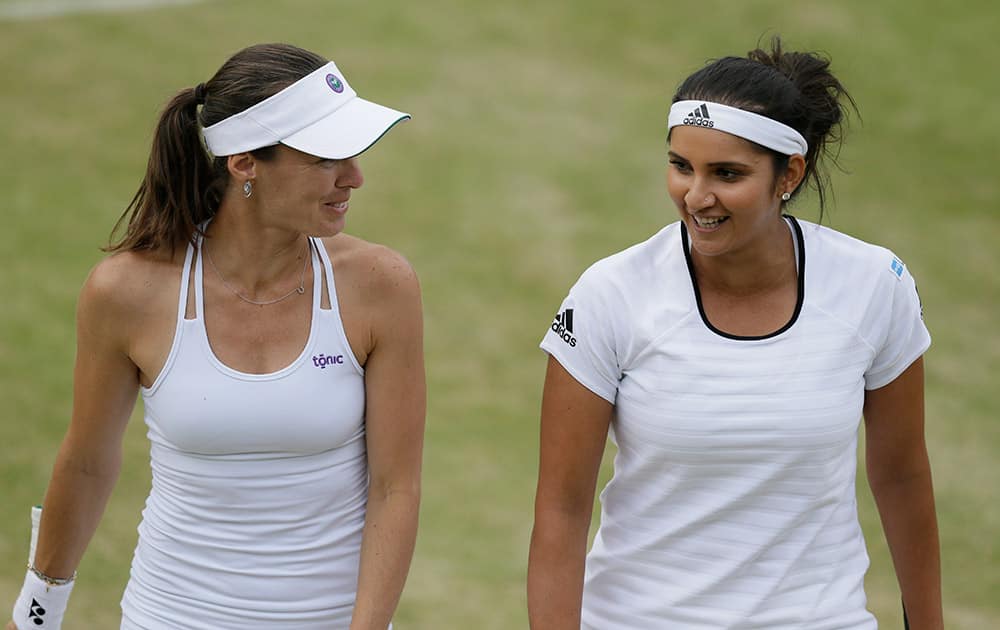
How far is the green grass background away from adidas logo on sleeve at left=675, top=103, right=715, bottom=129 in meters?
3.61

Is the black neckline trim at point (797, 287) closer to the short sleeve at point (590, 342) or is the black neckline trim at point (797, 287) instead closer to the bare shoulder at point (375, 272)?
the short sleeve at point (590, 342)

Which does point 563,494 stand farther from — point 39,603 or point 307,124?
point 39,603

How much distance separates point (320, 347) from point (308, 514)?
368mm

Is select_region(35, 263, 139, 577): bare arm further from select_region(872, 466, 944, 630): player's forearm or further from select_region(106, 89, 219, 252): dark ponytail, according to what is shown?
select_region(872, 466, 944, 630): player's forearm

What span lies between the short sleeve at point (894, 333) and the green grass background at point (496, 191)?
3.40 meters

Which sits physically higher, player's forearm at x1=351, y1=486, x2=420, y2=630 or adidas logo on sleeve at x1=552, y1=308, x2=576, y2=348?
adidas logo on sleeve at x1=552, y1=308, x2=576, y2=348

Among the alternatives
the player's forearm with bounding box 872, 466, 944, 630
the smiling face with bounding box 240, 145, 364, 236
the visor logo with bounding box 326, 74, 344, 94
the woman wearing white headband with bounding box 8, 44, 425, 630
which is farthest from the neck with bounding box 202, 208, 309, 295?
the player's forearm with bounding box 872, 466, 944, 630

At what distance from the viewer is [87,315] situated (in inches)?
121

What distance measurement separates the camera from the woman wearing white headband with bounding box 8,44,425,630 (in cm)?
301

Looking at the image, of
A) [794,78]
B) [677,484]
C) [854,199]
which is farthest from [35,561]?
[854,199]

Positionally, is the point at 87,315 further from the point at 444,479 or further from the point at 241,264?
the point at 444,479

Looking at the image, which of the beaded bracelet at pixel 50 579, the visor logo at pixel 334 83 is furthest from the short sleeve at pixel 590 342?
the beaded bracelet at pixel 50 579

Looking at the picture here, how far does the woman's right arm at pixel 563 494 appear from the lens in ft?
9.70

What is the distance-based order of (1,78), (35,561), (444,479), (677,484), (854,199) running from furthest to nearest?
(1,78), (854,199), (444,479), (35,561), (677,484)
